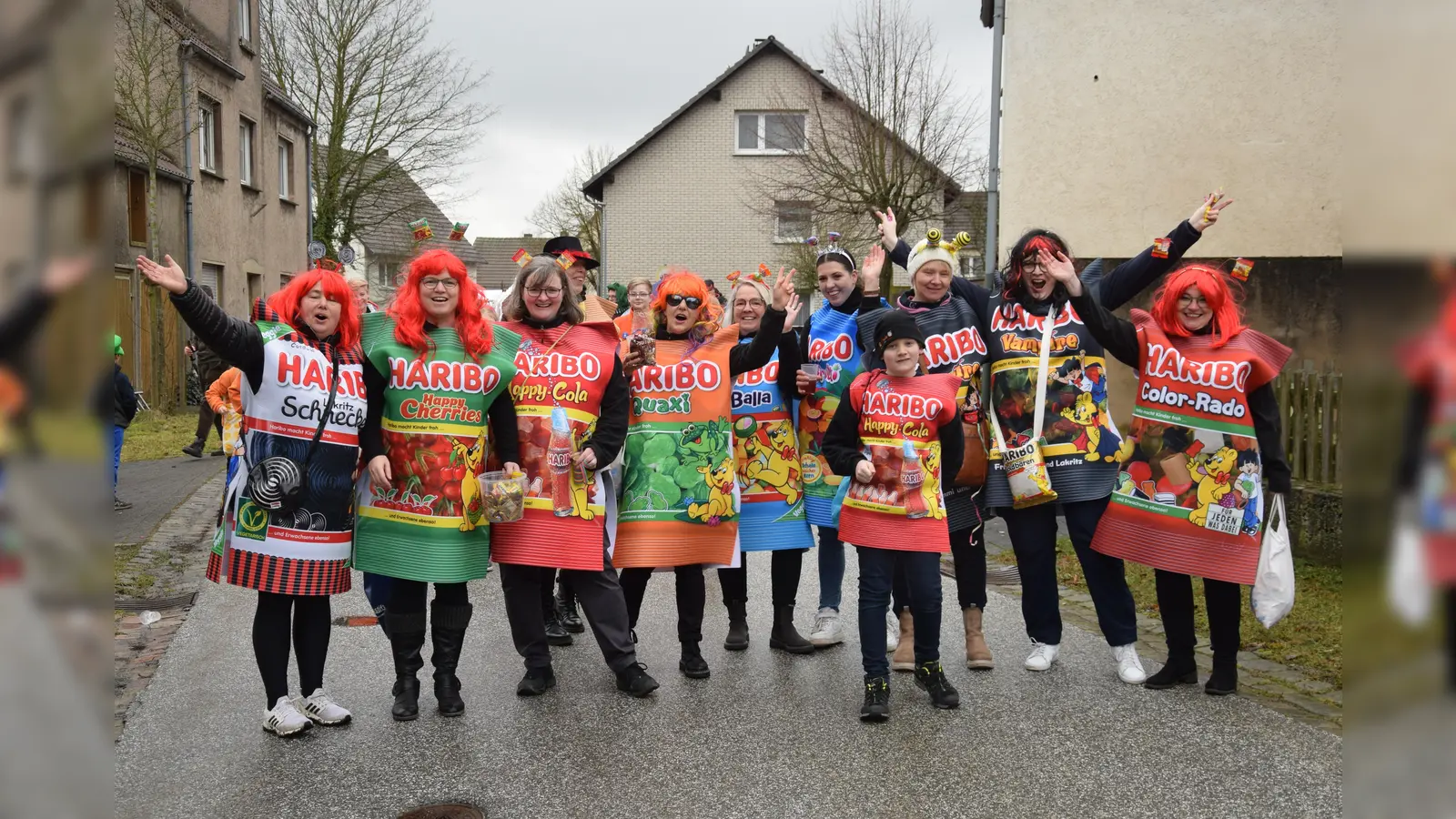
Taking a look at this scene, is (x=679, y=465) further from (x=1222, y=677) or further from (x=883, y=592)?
(x=1222, y=677)

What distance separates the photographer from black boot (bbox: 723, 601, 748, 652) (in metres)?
6.54

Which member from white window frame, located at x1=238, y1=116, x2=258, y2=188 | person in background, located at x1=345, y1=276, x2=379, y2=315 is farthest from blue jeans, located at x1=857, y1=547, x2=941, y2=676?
white window frame, located at x1=238, y1=116, x2=258, y2=188

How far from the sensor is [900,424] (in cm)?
528

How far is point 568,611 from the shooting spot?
7152 mm

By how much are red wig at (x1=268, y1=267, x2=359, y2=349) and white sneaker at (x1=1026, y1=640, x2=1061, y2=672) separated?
3.50 meters

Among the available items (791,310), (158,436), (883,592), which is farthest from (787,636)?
(158,436)

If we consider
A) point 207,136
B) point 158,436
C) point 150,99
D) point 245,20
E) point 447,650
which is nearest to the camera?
point 447,650

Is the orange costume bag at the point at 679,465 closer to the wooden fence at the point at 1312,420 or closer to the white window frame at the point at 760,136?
the wooden fence at the point at 1312,420

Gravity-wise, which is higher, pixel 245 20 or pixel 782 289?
pixel 245 20

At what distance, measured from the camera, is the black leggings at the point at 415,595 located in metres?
5.24

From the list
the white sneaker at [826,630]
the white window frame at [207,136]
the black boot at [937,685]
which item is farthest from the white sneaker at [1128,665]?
the white window frame at [207,136]

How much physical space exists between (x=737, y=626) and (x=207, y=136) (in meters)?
22.6
